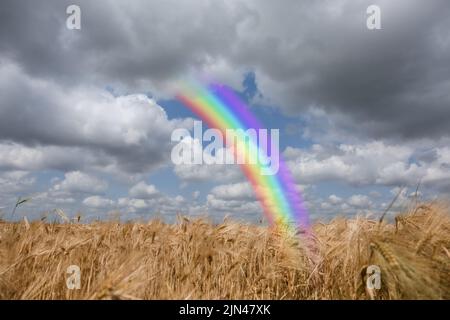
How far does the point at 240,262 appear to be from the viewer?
6305mm

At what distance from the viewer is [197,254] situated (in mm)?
6223

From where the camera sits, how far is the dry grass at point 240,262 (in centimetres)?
443

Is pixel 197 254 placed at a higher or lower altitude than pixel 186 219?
lower

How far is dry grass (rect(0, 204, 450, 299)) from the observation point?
443 cm

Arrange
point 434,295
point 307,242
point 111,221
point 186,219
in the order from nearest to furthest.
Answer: point 434,295
point 307,242
point 186,219
point 111,221

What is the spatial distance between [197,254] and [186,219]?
1.50 meters
